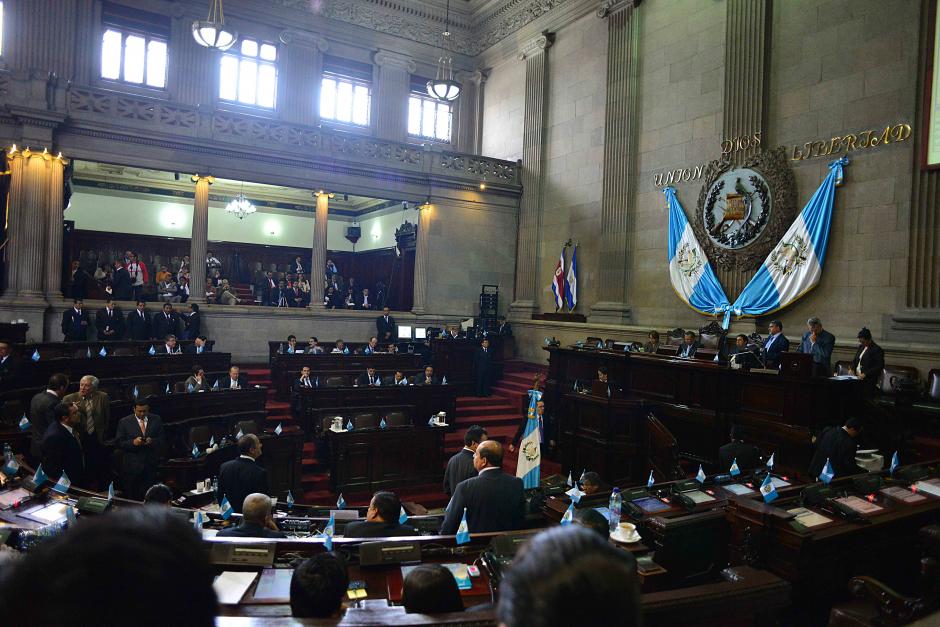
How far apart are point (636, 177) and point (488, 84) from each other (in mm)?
8187

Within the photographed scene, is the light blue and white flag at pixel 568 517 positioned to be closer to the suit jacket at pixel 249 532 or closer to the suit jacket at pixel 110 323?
the suit jacket at pixel 249 532

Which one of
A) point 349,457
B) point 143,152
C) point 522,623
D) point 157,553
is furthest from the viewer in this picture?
point 143,152

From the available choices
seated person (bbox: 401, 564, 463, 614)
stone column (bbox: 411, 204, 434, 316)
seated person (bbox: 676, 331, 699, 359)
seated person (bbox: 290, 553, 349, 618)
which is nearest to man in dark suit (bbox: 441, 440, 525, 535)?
seated person (bbox: 401, 564, 463, 614)

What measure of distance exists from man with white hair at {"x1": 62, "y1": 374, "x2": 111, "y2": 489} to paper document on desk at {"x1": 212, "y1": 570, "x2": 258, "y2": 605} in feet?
14.3

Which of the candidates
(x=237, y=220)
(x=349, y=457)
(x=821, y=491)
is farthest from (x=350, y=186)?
(x=821, y=491)

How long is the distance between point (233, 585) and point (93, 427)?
5.26 m

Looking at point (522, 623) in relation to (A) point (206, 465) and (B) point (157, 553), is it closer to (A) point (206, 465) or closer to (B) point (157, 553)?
(B) point (157, 553)

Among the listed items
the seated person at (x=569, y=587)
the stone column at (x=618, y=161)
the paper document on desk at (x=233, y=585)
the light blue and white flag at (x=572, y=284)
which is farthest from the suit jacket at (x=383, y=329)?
the seated person at (x=569, y=587)

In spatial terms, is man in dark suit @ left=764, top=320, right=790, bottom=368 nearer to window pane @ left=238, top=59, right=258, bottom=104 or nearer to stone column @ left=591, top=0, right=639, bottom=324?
stone column @ left=591, top=0, right=639, bottom=324

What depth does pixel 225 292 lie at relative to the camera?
Answer: 16.0m

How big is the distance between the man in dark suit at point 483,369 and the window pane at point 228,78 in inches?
430

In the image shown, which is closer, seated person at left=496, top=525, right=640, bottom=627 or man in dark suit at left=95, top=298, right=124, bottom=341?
seated person at left=496, top=525, right=640, bottom=627

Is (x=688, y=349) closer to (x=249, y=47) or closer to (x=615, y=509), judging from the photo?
(x=615, y=509)

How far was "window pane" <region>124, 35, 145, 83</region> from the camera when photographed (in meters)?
16.2
